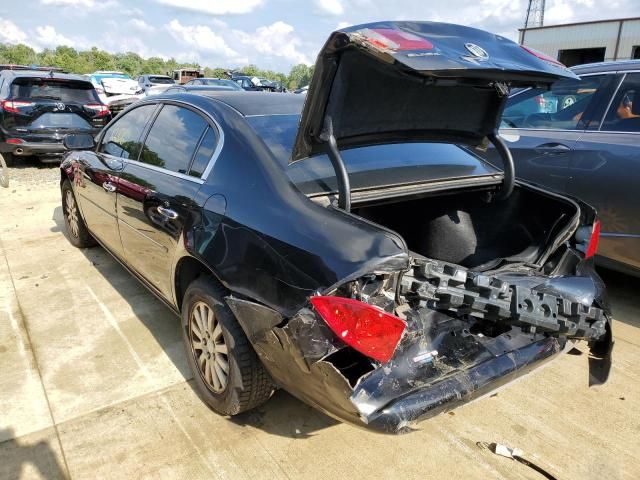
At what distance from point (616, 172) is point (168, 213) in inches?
123

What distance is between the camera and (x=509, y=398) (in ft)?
9.20

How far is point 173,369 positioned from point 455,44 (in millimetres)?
2344

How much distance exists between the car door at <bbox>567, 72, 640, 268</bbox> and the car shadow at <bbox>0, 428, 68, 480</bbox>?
3781 mm

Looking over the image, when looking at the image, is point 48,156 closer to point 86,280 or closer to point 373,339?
point 86,280

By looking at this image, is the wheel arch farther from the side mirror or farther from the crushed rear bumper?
the side mirror

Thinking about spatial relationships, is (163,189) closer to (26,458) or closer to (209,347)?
(209,347)

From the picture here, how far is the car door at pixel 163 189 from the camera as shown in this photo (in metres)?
2.69

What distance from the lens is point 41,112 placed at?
27.7ft

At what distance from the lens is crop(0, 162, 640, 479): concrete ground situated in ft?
7.54

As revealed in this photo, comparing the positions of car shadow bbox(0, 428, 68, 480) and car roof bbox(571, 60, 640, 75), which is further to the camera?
car roof bbox(571, 60, 640, 75)

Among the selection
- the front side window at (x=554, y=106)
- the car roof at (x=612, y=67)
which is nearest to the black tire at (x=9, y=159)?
the front side window at (x=554, y=106)

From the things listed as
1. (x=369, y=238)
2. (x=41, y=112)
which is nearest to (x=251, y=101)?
(x=369, y=238)

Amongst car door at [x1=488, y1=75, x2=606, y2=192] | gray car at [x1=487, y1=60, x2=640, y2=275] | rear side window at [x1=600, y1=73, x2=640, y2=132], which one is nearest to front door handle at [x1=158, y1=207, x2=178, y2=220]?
gray car at [x1=487, y1=60, x2=640, y2=275]

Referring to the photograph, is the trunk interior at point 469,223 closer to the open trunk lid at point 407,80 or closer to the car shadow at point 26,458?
the open trunk lid at point 407,80
